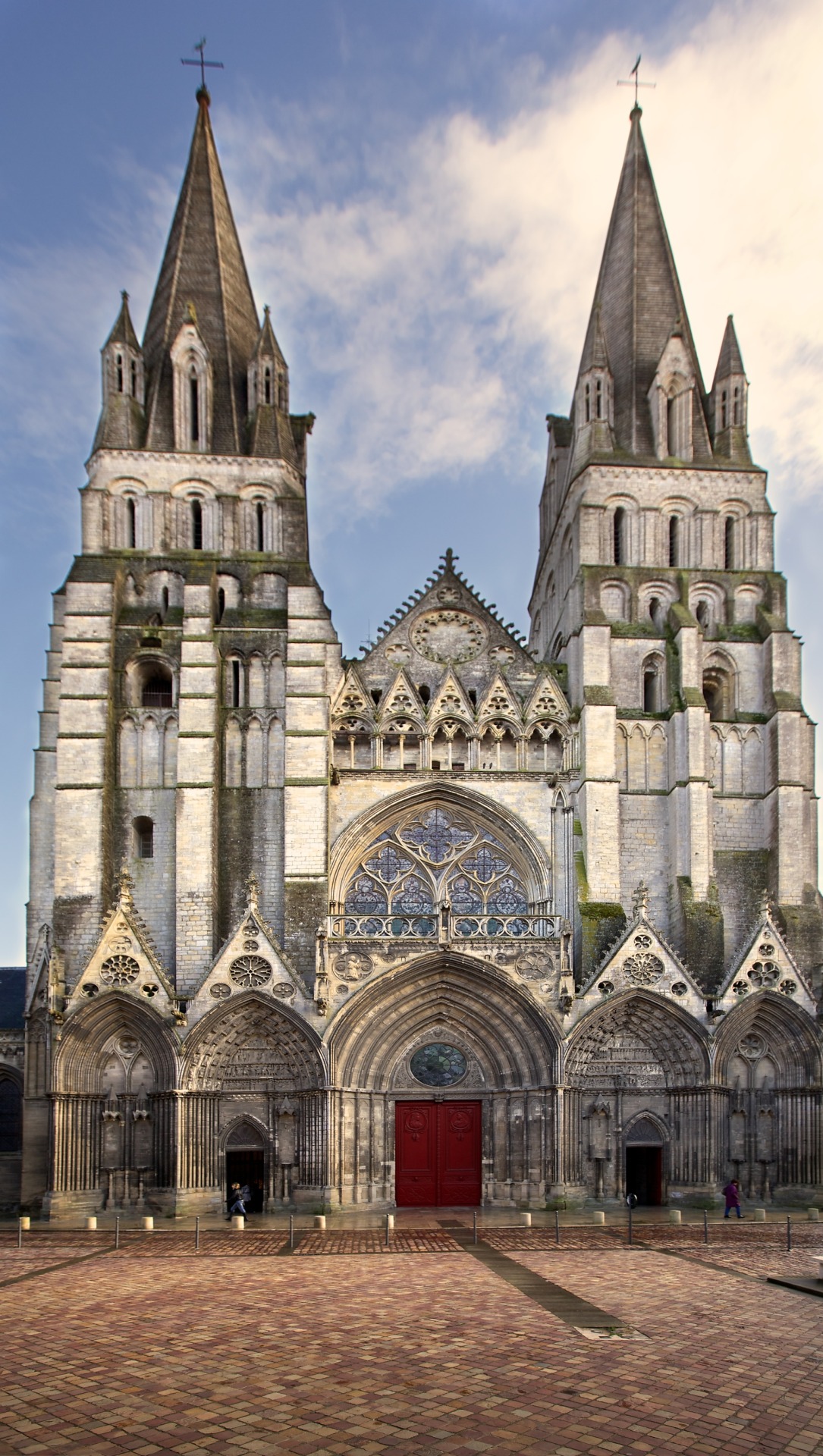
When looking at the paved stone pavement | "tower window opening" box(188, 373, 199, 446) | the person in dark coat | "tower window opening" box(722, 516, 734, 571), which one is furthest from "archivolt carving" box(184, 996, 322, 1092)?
"tower window opening" box(722, 516, 734, 571)

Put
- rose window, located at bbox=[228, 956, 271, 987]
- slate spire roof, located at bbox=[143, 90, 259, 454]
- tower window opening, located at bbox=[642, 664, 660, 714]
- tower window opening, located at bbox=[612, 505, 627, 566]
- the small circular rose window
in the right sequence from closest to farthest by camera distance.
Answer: rose window, located at bbox=[228, 956, 271, 987] → the small circular rose window → tower window opening, located at bbox=[642, 664, 660, 714] → tower window opening, located at bbox=[612, 505, 627, 566] → slate spire roof, located at bbox=[143, 90, 259, 454]

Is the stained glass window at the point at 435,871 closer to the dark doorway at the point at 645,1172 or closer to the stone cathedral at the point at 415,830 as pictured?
the stone cathedral at the point at 415,830

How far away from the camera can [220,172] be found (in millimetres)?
40719

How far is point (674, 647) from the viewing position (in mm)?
32188

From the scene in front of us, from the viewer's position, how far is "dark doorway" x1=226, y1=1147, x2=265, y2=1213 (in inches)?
1051

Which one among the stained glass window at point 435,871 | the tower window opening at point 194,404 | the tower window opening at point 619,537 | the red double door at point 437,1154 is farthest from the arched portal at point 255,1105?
the tower window opening at point 194,404

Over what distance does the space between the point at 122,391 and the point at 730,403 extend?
18398 mm

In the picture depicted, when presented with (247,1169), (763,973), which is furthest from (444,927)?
(763,973)

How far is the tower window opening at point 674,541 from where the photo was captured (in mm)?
34438

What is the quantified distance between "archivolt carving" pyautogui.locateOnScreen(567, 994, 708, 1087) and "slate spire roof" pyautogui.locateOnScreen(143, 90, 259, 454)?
19.4 metres

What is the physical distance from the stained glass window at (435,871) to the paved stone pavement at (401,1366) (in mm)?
13944

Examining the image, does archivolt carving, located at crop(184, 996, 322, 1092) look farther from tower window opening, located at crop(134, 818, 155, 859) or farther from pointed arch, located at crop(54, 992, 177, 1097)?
tower window opening, located at crop(134, 818, 155, 859)

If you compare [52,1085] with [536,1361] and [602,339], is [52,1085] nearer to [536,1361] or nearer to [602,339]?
[536,1361]

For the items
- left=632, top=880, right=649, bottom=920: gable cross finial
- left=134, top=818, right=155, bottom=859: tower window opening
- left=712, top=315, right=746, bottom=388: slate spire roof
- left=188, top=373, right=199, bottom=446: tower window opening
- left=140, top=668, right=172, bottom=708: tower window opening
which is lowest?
left=632, top=880, right=649, bottom=920: gable cross finial
